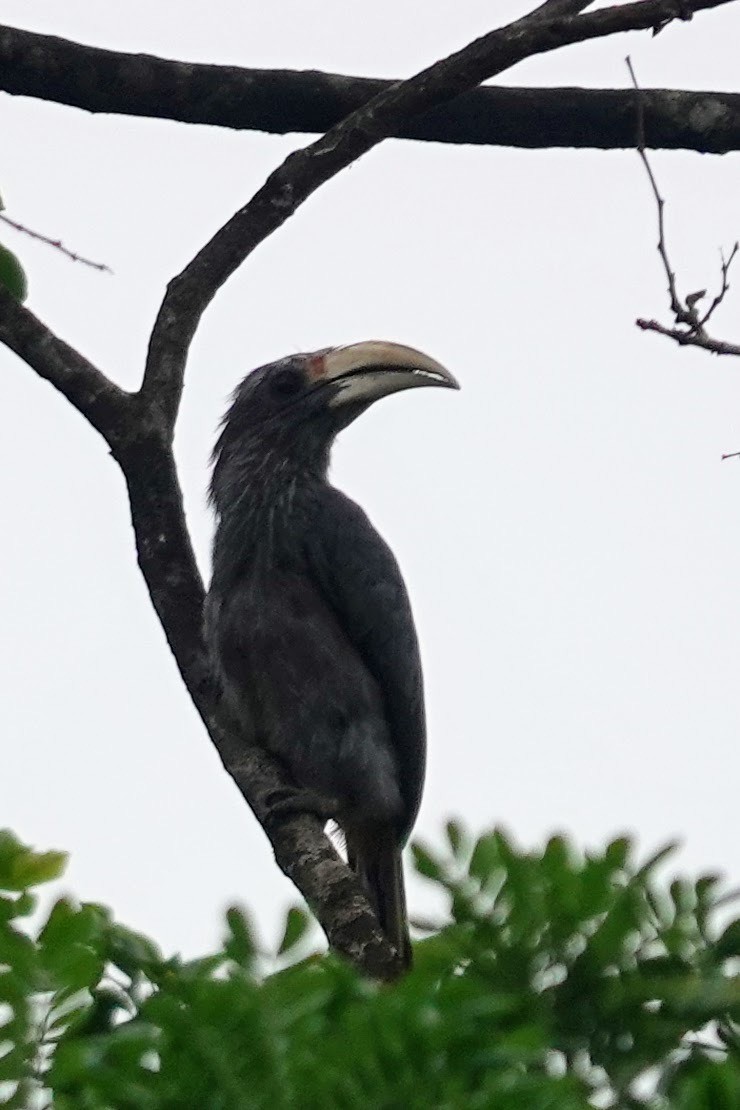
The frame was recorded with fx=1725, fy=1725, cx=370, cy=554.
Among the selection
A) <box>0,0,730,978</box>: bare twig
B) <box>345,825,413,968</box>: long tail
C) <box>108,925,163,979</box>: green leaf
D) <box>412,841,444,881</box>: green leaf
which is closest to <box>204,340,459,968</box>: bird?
<box>345,825,413,968</box>: long tail

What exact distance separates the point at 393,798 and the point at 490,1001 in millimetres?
3439

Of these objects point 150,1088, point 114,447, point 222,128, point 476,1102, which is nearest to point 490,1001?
point 476,1102

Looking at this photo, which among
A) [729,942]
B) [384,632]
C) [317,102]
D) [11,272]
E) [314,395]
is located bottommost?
[729,942]

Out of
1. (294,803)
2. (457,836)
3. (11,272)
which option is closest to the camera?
(457,836)

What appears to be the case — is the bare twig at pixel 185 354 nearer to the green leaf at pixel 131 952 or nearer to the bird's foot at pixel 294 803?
the bird's foot at pixel 294 803

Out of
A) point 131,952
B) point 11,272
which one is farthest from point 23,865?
point 11,272

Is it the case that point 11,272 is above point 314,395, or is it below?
below

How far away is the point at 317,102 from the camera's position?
→ 4938 mm

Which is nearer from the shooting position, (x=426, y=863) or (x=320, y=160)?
(x=426, y=863)

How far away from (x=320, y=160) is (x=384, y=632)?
1.42 meters

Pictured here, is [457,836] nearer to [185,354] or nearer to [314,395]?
[185,354]

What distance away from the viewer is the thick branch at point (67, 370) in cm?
463

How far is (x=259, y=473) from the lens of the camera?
566 cm

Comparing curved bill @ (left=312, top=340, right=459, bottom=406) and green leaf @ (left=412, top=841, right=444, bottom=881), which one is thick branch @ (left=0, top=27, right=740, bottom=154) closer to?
curved bill @ (left=312, top=340, right=459, bottom=406)
